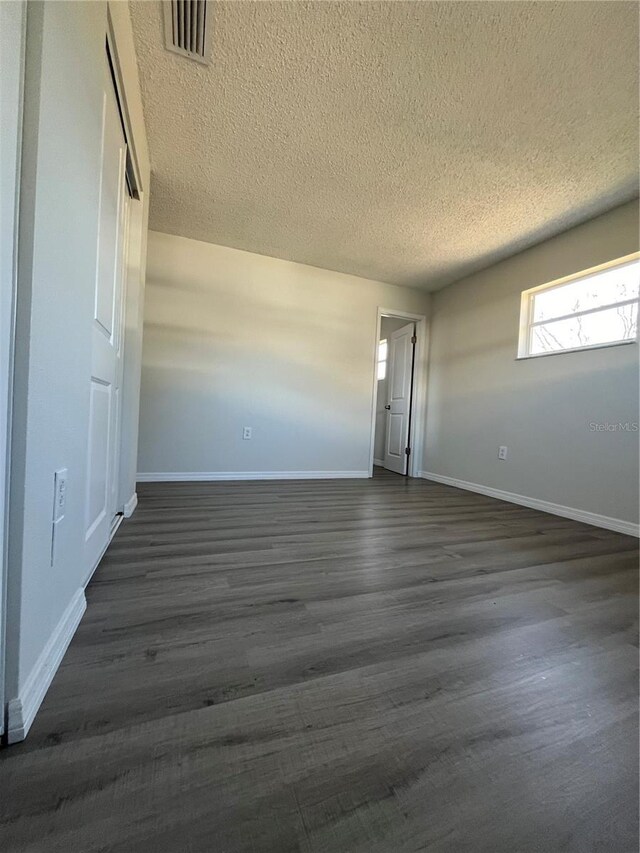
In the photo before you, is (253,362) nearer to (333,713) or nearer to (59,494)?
(59,494)

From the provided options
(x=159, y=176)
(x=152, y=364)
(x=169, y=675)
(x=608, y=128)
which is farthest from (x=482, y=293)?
(x=169, y=675)

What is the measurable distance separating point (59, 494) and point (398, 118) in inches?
92.6

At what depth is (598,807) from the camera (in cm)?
60

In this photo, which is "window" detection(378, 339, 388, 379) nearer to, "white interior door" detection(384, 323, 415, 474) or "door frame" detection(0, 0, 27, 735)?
"white interior door" detection(384, 323, 415, 474)

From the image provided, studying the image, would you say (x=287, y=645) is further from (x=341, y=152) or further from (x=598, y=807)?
(x=341, y=152)

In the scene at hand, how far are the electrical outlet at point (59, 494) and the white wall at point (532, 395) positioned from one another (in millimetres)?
3140

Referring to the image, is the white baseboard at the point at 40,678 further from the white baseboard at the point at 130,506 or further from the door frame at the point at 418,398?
the door frame at the point at 418,398

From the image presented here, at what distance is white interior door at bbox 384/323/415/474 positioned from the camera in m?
4.40

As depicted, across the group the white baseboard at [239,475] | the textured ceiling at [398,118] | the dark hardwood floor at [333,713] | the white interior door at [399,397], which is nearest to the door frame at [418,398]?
the white interior door at [399,397]

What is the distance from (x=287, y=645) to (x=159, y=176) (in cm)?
300

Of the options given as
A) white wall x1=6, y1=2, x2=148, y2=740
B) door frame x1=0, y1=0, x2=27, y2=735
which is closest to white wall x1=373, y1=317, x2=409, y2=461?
white wall x1=6, y1=2, x2=148, y2=740

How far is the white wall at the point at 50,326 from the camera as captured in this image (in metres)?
0.64

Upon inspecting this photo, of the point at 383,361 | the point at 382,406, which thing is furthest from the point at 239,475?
the point at 383,361

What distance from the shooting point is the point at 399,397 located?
458 cm
